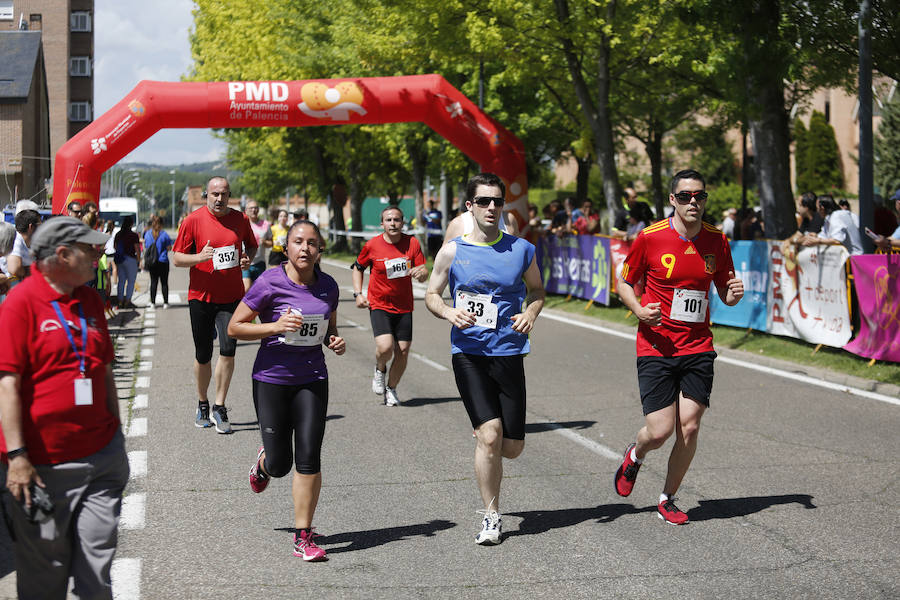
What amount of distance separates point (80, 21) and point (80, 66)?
10.6 feet

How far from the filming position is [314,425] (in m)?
5.89

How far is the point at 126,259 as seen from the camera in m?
22.0

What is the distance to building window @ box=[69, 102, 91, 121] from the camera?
83562 mm

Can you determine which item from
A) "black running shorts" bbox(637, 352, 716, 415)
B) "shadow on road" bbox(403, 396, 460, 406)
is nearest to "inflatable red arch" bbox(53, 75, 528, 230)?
"shadow on road" bbox(403, 396, 460, 406)

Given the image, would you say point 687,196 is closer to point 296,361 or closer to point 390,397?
point 296,361

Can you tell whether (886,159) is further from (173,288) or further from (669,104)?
(173,288)

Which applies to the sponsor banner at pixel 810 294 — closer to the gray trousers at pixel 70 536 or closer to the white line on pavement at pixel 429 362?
the white line on pavement at pixel 429 362

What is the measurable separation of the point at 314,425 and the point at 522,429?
3.75ft

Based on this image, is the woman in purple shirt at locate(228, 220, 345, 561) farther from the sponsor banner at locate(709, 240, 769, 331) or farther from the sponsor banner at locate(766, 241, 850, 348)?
the sponsor banner at locate(709, 240, 769, 331)

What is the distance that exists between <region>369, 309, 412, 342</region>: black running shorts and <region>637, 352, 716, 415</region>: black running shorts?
15.0 feet

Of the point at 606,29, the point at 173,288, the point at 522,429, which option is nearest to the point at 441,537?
the point at 522,429

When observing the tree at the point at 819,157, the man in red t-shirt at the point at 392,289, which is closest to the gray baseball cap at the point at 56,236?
the man in red t-shirt at the point at 392,289

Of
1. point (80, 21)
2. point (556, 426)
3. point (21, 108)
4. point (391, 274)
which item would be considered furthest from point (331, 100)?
point (80, 21)

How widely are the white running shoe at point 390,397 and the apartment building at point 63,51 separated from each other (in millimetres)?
59736
